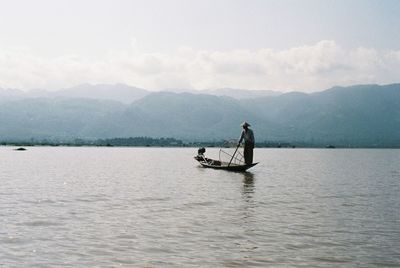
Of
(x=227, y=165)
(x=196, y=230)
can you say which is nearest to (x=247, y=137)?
(x=227, y=165)

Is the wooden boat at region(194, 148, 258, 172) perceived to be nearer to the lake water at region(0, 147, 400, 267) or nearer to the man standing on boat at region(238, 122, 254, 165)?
the man standing on boat at region(238, 122, 254, 165)

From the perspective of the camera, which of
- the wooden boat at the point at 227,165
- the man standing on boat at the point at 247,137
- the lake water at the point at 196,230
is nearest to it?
the lake water at the point at 196,230

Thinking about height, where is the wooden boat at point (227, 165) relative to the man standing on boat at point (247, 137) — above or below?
below

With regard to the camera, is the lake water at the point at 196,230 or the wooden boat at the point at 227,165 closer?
the lake water at the point at 196,230

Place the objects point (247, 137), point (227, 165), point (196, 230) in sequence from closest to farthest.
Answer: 1. point (196, 230)
2. point (247, 137)
3. point (227, 165)

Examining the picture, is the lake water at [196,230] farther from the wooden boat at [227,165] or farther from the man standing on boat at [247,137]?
the wooden boat at [227,165]

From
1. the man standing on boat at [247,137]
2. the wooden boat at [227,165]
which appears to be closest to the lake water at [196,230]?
the man standing on boat at [247,137]

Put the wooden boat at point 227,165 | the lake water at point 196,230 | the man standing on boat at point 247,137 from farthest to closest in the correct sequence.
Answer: the wooden boat at point 227,165 → the man standing on boat at point 247,137 → the lake water at point 196,230

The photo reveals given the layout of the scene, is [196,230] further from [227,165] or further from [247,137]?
[227,165]

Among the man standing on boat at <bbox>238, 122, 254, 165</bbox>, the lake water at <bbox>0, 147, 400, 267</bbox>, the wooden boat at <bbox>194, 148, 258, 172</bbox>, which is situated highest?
the man standing on boat at <bbox>238, 122, 254, 165</bbox>

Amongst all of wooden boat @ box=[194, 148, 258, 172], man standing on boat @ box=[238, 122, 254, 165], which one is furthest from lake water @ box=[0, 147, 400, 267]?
wooden boat @ box=[194, 148, 258, 172]

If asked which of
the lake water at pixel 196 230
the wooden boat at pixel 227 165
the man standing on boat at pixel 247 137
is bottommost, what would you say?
the lake water at pixel 196 230

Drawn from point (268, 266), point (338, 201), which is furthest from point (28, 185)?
point (268, 266)

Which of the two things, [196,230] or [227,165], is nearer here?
[196,230]
